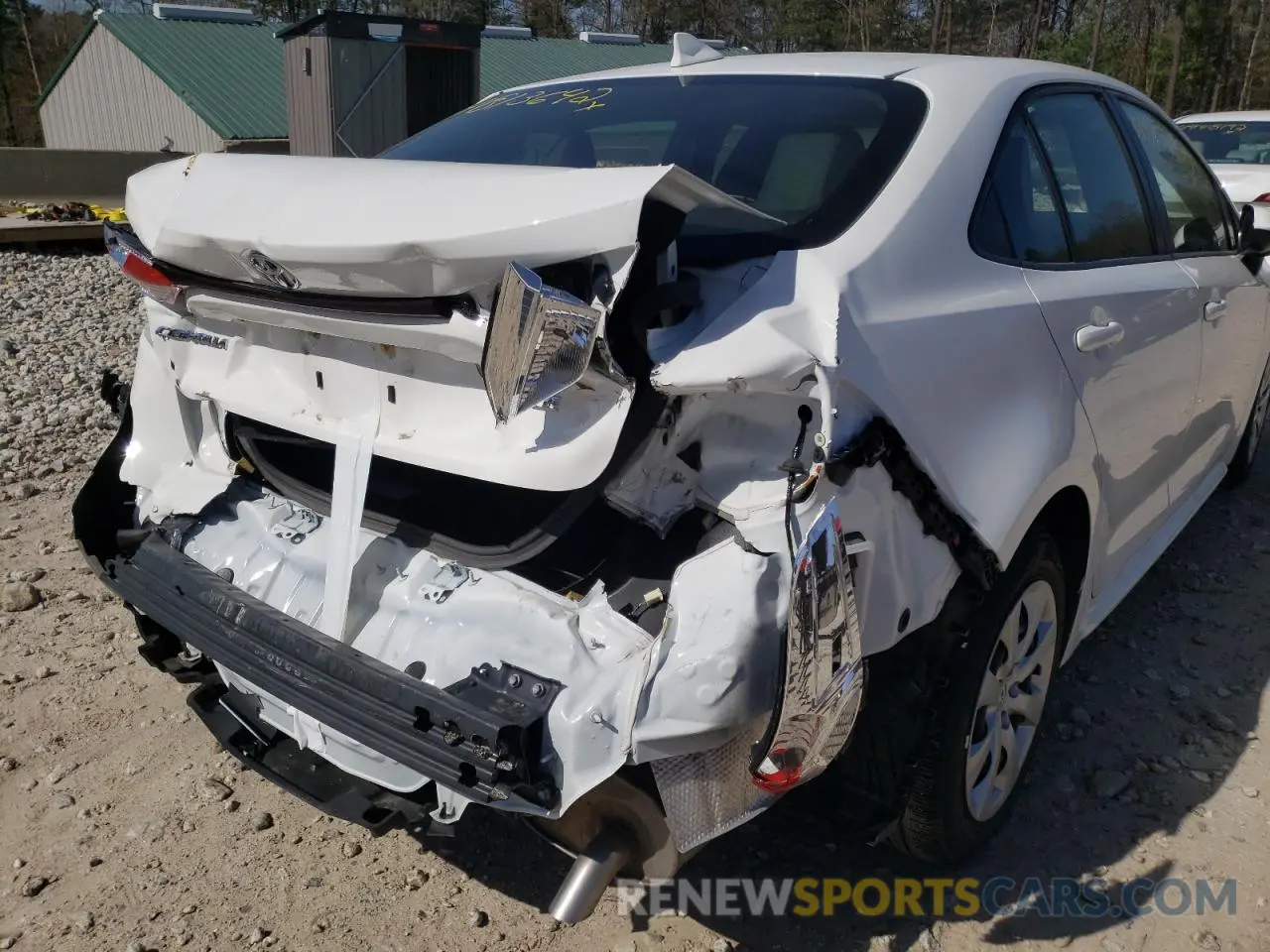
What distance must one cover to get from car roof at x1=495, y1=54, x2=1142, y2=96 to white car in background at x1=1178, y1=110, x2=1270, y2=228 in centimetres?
624

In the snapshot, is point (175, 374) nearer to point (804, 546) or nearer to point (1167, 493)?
point (804, 546)

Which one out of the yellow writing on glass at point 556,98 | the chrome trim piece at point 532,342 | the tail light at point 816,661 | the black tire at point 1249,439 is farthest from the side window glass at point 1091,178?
the black tire at point 1249,439

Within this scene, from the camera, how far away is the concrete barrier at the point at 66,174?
48.4ft

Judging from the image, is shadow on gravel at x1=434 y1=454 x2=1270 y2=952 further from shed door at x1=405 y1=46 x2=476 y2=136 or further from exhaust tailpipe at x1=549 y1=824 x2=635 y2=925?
shed door at x1=405 y1=46 x2=476 y2=136

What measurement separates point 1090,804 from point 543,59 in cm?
2788

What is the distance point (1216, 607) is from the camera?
12.8 feet

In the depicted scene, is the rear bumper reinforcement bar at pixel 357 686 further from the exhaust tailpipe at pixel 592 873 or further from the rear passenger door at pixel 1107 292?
the rear passenger door at pixel 1107 292

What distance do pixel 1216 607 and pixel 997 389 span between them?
2.39 metres

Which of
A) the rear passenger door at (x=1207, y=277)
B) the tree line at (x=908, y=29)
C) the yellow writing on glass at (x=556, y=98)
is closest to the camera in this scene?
the yellow writing on glass at (x=556, y=98)

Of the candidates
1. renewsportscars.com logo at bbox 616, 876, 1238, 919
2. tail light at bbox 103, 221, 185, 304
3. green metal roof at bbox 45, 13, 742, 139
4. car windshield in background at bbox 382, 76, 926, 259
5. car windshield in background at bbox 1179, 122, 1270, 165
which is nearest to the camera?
car windshield in background at bbox 382, 76, 926, 259

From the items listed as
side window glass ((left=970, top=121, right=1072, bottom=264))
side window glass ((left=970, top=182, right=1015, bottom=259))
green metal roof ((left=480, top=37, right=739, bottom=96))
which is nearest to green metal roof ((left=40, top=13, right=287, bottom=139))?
green metal roof ((left=480, top=37, right=739, bottom=96))

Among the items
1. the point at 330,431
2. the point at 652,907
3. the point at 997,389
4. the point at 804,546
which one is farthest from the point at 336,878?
the point at 997,389

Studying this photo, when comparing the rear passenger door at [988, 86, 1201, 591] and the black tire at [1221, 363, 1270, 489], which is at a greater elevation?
the rear passenger door at [988, 86, 1201, 591]

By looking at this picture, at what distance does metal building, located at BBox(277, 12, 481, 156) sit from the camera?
48.9 feet
